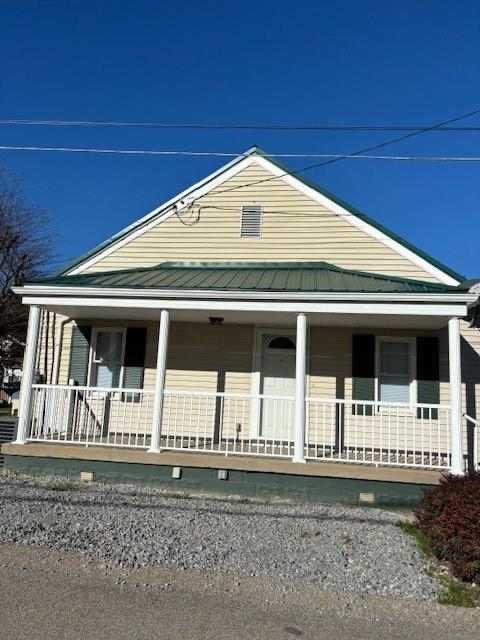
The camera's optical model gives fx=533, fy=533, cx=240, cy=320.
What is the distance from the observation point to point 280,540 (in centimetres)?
597

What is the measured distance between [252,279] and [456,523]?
18.5 feet

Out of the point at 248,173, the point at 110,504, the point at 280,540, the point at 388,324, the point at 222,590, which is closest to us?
the point at 222,590

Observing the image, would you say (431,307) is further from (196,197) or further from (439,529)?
(196,197)

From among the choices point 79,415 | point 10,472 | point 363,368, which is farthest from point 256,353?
point 10,472

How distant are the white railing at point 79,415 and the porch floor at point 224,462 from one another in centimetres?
25

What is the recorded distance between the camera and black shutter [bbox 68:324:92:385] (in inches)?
428

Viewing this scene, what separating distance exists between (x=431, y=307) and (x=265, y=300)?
255 cm

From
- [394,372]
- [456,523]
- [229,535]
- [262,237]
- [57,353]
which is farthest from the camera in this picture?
[262,237]

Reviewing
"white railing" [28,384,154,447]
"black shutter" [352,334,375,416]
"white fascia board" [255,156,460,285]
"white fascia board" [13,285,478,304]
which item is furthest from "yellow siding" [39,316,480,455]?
"white fascia board" [13,285,478,304]

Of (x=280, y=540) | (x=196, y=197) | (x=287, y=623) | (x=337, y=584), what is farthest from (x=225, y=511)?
(x=196, y=197)

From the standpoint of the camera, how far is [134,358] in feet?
35.5

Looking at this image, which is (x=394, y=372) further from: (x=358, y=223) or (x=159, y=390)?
(x=159, y=390)

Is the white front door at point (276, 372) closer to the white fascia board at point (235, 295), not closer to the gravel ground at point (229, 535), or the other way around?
the white fascia board at point (235, 295)

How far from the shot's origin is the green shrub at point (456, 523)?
199 inches
